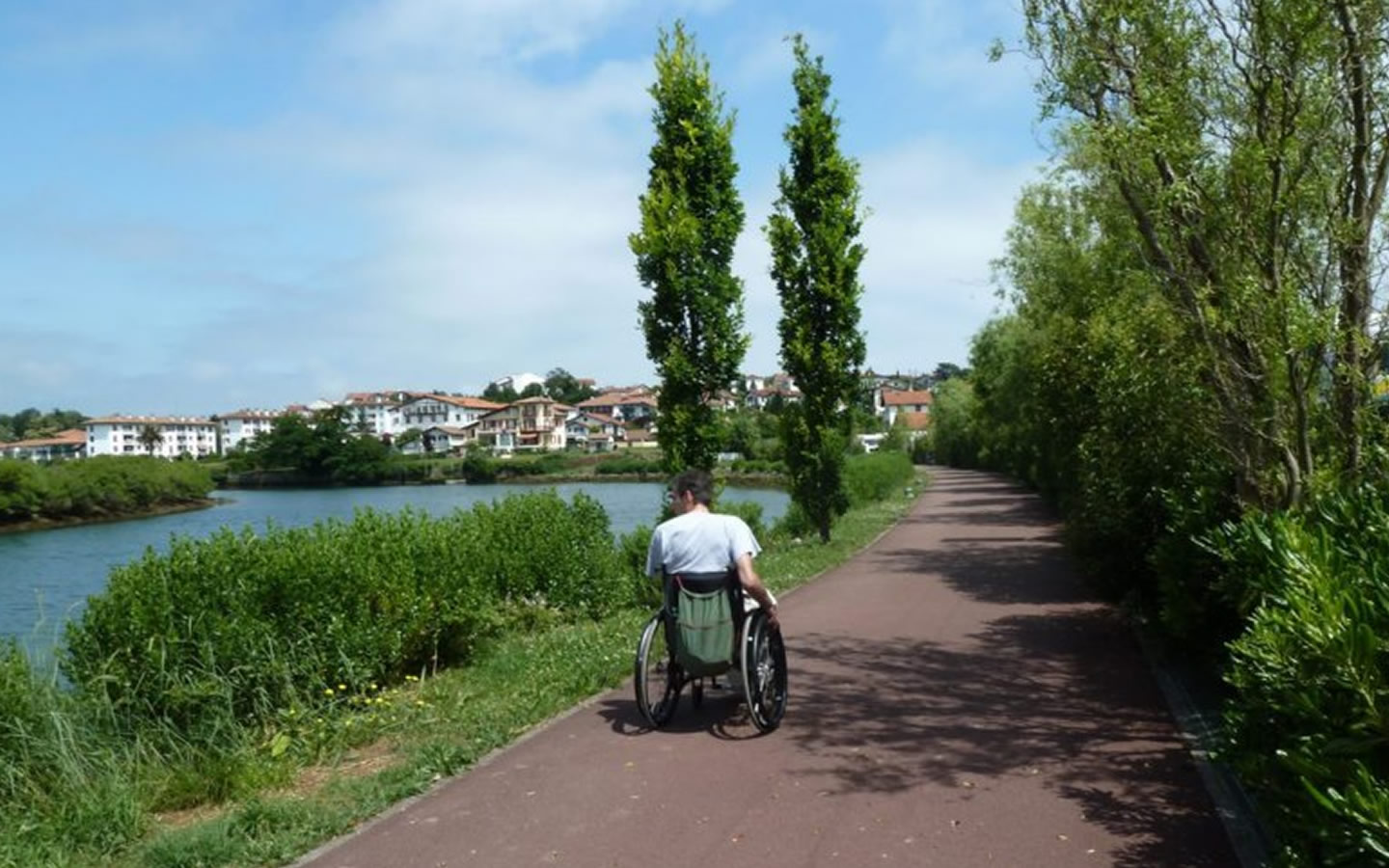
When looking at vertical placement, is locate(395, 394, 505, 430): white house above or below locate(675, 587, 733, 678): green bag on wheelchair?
above

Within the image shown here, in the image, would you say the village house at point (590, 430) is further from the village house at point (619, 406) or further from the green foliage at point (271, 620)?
the green foliage at point (271, 620)

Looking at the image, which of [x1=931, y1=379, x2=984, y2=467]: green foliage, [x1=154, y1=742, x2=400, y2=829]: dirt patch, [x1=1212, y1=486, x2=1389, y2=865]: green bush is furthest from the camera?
[x1=931, y1=379, x2=984, y2=467]: green foliage

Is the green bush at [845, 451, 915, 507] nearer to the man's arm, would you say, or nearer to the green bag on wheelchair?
the man's arm

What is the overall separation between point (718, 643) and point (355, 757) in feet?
7.78

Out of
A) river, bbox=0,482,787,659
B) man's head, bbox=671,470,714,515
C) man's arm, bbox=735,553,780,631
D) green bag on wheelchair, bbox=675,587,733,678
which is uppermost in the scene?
man's head, bbox=671,470,714,515

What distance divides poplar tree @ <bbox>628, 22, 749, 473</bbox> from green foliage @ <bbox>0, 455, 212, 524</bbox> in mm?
21158

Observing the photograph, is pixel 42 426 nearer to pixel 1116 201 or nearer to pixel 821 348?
pixel 821 348

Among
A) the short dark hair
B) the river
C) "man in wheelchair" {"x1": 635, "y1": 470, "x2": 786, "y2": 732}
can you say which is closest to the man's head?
the short dark hair

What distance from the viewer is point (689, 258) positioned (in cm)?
1628

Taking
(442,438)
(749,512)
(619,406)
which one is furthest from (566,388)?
(749,512)

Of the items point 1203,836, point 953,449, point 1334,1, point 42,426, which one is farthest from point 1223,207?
point 953,449

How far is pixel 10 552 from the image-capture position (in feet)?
76.2

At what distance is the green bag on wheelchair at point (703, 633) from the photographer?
279 inches

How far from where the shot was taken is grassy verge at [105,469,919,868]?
5.48 metres
